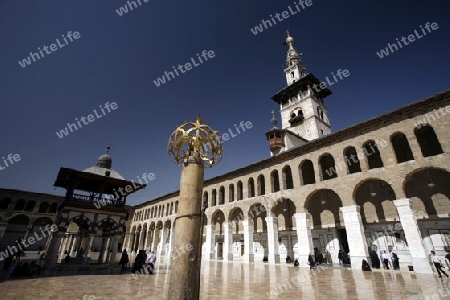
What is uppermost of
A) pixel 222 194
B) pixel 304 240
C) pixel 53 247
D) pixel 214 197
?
pixel 222 194

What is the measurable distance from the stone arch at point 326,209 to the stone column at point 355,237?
4.31 m

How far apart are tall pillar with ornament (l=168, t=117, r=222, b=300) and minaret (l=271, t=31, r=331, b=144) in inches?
1005

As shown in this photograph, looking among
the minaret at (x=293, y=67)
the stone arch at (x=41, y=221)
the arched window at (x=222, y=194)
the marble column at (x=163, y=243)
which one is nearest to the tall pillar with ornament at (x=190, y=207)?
the arched window at (x=222, y=194)

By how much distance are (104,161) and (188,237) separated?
24427 millimetres

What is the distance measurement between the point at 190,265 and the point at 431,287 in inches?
377

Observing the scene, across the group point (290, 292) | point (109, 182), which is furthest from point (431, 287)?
point (109, 182)

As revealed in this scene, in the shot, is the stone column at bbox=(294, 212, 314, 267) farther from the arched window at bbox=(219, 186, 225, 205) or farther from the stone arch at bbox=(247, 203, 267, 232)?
the arched window at bbox=(219, 186, 225, 205)

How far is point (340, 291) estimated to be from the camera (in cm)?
767

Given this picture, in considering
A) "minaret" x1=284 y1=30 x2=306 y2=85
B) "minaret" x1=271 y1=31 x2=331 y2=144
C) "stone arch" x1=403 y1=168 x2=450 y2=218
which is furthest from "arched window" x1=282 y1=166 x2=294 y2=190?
"minaret" x1=284 y1=30 x2=306 y2=85

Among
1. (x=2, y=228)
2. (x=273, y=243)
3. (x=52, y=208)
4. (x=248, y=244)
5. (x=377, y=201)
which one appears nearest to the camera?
(x=377, y=201)

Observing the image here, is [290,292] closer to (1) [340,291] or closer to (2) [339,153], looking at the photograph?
(1) [340,291]

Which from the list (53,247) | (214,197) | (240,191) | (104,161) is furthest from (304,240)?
(104,161)

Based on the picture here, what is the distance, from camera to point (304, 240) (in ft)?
53.9

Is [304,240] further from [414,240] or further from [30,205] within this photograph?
[30,205]
